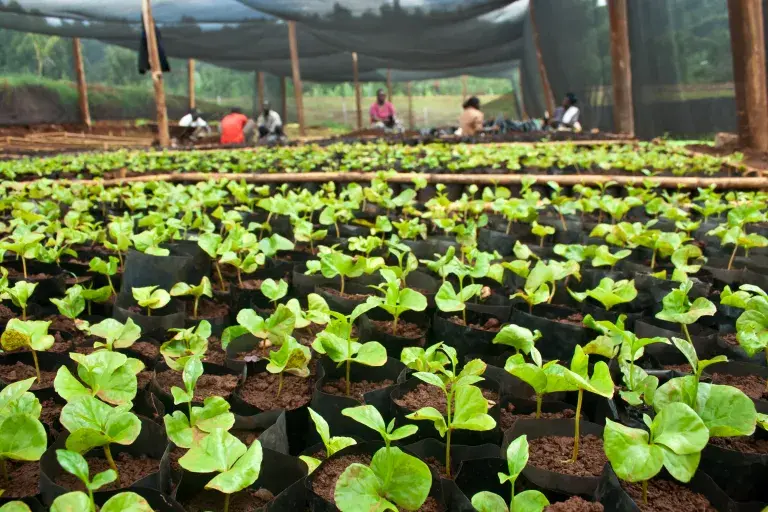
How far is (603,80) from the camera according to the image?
1071cm

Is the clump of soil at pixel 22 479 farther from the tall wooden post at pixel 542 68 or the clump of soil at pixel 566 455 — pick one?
the tall wooden post at pixel 542 68

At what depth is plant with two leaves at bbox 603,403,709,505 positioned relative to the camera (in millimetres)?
799

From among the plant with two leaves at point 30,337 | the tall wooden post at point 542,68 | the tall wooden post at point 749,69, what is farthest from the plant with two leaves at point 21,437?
the tall wooden post at point 542,68

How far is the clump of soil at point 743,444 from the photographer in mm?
1059

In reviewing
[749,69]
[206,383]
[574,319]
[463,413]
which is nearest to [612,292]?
[574,319]

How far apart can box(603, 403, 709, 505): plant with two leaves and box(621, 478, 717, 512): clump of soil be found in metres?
0.13

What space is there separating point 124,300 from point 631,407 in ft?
4.57

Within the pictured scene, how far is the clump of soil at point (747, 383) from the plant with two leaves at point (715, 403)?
386mm

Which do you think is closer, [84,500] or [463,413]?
[84,500]

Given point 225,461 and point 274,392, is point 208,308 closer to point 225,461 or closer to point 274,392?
point 274,392

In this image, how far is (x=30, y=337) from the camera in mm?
1240

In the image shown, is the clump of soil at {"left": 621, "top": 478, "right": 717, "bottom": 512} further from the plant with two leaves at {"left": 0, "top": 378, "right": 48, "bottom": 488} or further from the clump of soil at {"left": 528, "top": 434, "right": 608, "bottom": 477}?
the plant with two leaves at {"left": 0, "top": 378, "right": 48, "bottom": 488}

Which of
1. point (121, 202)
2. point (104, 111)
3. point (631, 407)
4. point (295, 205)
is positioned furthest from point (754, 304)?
point (104, 111)

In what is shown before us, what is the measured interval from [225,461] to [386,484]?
8.6 inches
